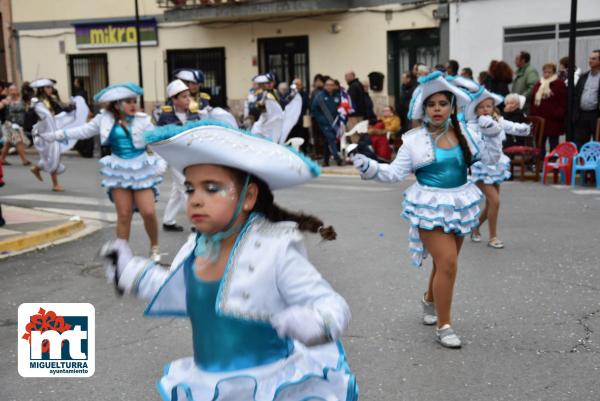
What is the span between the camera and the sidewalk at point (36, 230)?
28.3 ft

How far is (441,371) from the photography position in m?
4.80

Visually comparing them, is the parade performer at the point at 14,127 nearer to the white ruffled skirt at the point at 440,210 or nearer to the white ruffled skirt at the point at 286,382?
the white ruffled skirt at the point at 440,210

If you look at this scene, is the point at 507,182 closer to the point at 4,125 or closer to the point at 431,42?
the point at 431,42

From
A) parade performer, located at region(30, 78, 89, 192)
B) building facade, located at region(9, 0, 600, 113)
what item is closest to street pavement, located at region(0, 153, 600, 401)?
parade performer, located at region(30, 78, 89, 192)

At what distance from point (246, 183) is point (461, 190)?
9.42ft

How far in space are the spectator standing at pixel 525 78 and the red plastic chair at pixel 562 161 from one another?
1858mm

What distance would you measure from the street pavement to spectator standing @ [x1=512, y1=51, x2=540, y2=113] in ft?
15.4

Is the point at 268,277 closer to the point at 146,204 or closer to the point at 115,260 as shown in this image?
the point at 115,260

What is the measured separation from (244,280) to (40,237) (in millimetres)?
6886

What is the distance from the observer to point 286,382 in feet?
8.70

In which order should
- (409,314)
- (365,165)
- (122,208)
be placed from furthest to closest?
(122,208) < (409,314) < (365,165)

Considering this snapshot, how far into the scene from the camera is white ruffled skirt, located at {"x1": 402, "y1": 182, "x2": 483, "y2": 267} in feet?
17.1

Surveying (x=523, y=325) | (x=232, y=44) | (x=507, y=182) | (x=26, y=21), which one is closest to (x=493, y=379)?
(x=523, y=325)

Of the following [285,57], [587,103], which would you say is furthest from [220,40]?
[587,103]
